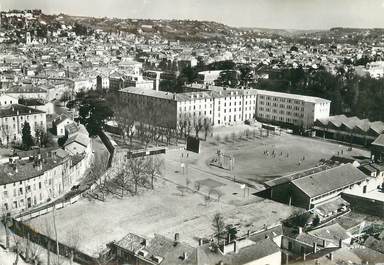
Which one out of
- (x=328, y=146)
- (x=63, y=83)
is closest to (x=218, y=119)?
(x=328, y=146)

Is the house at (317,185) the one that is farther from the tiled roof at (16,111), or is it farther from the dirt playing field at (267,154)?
the tiled roof at (16,111)

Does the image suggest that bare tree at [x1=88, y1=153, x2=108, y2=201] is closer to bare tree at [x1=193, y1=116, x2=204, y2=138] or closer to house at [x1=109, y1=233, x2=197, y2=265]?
house at [x1=109, y1=233, x2=197, y2=265]

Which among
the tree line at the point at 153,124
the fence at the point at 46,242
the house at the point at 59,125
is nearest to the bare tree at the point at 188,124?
the tree line at the point at 153,124

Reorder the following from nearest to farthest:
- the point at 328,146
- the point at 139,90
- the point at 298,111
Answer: the point at 328,146 < the point at 298,111 < the point at 139,90

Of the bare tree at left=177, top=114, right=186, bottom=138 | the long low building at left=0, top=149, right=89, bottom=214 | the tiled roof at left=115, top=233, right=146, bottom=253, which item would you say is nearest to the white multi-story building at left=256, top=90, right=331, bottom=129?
the bare tree at left=177, top=114, right=186, bottom=138

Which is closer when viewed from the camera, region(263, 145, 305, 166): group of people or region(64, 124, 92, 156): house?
region(64, 124, 92, 156): house

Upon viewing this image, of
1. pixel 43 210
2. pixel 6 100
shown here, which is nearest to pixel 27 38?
pixel 6 100

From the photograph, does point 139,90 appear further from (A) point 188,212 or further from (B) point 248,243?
(B) point 248,243
